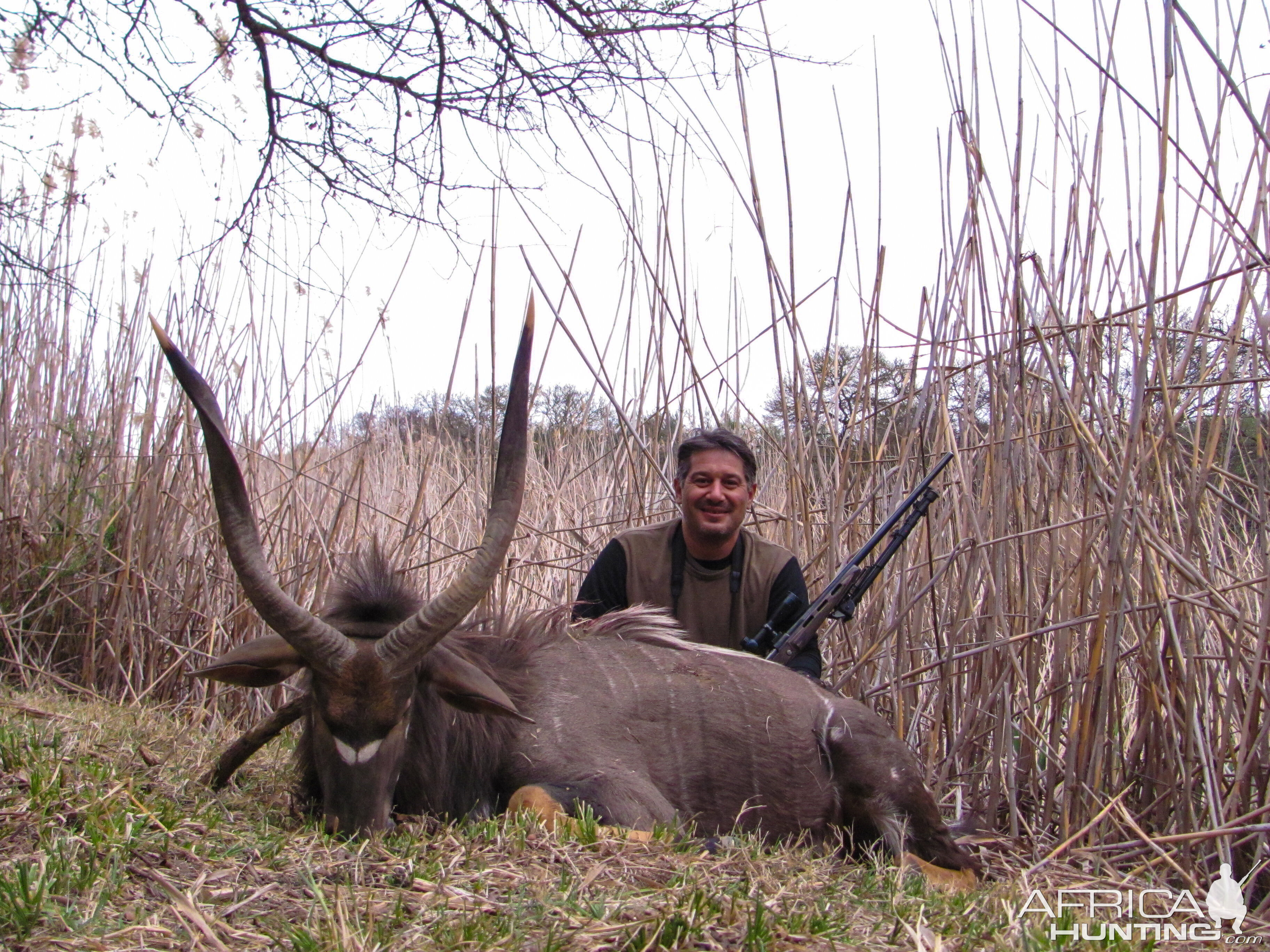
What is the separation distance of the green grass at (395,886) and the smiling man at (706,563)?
1402 millimetres

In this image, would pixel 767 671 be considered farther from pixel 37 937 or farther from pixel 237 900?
pixel 37 937

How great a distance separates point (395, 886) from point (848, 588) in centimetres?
204

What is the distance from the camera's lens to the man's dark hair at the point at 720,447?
169 inches

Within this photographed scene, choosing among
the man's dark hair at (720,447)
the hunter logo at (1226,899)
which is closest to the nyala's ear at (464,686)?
the man's dark hair at (720,447)

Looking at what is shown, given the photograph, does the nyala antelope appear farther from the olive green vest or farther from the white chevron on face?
the olive green vest

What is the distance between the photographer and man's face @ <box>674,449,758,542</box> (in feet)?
13.8

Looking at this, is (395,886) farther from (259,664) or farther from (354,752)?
(259,664)

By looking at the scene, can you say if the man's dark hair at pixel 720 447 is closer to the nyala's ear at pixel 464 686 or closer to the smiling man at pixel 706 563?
the smiling man at pixel 706 563

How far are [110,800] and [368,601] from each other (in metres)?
0.87

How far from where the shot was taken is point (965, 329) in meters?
3.64

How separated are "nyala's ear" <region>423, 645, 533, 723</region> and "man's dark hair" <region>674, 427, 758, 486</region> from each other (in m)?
1.54
